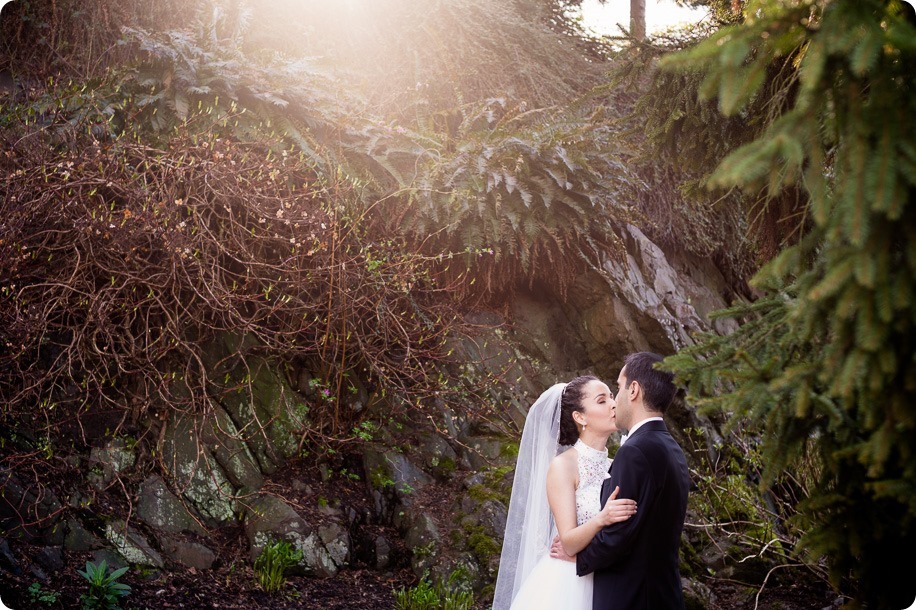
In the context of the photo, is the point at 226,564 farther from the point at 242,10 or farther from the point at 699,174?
the point at 242,10

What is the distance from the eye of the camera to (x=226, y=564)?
4.98m

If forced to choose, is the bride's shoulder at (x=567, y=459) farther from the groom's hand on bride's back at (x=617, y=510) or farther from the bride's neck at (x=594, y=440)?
the groom's hand on bride's back at (x=617, y=510)

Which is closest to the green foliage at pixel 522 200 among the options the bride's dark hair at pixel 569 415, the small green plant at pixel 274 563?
the bride's dark hair at pixel 569 415

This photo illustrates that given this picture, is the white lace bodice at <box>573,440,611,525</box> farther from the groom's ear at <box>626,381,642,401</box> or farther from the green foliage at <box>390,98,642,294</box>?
the green foliage at <box>390,98,642,294</box>

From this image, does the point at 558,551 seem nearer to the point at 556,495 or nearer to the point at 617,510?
the point at 556,495

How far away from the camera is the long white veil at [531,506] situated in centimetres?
397

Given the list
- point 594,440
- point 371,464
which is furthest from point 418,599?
point 594,440

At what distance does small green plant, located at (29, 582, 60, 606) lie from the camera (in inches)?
164

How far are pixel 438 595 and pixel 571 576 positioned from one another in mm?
1805

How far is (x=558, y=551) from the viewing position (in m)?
3.66

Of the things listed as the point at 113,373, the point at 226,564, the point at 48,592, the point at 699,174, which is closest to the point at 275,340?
the point at 113,373

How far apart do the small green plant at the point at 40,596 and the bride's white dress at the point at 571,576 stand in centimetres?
289

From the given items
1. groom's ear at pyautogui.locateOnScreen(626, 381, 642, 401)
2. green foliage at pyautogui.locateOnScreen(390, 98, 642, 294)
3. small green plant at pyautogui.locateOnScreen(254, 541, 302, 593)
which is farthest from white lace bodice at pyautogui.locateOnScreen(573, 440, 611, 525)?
green foliage at pyautogui.locateOnScreen(390, 98, 642, 294)

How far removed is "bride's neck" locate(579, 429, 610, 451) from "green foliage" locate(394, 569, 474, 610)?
174 centimetres
